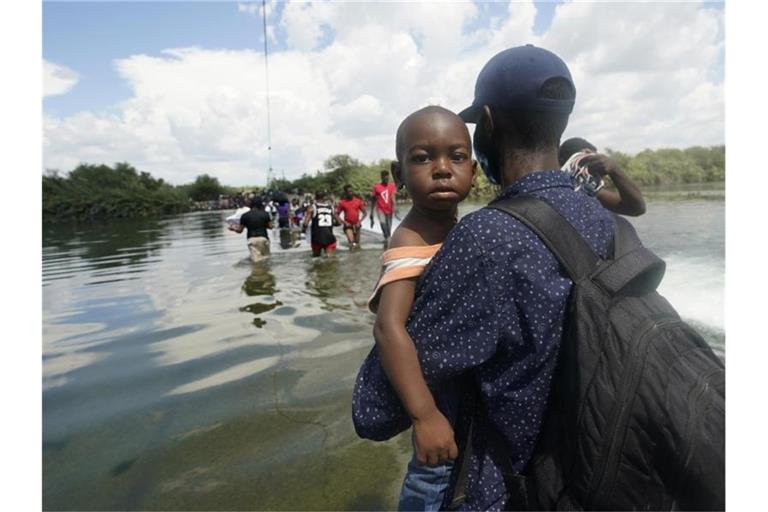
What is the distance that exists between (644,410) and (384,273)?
2.32ft

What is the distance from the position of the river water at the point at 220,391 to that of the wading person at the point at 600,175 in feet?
6.31

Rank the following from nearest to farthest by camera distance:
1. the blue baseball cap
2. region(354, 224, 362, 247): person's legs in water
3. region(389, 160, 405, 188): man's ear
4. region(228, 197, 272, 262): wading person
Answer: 1. the blue baseball cap
2. region(389, 160, 405, 188): man's ear
3. region(228, 197, 272, 262): wading person
4. region(354, 224, 362, 247): person's legs in water

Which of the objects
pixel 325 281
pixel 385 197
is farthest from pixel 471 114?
pixel 385 197

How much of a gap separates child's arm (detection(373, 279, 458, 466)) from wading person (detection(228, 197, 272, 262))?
10.6 meters

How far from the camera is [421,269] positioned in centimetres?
130

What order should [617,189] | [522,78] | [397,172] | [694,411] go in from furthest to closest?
[617,189]
[397,172]
[522,78]
[694,411]

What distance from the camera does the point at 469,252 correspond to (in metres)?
1.08

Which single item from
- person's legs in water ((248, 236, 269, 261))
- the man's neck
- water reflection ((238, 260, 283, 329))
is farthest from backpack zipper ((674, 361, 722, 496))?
person's legs in water ((248, 236, 269, 261))

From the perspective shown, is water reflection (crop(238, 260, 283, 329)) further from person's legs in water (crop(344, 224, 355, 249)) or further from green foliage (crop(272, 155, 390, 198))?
green foliage (crop(272, 155, 390, 198))

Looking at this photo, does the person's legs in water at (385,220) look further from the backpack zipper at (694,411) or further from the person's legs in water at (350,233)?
the backpack zipper at (694,411)

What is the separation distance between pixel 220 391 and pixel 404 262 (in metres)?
3.28

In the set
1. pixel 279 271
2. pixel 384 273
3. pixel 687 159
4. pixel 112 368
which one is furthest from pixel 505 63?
pixel 687 159

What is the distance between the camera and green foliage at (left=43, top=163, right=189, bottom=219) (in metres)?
54.2

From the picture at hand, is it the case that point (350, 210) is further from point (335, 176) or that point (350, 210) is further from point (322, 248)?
point (335, 176)
